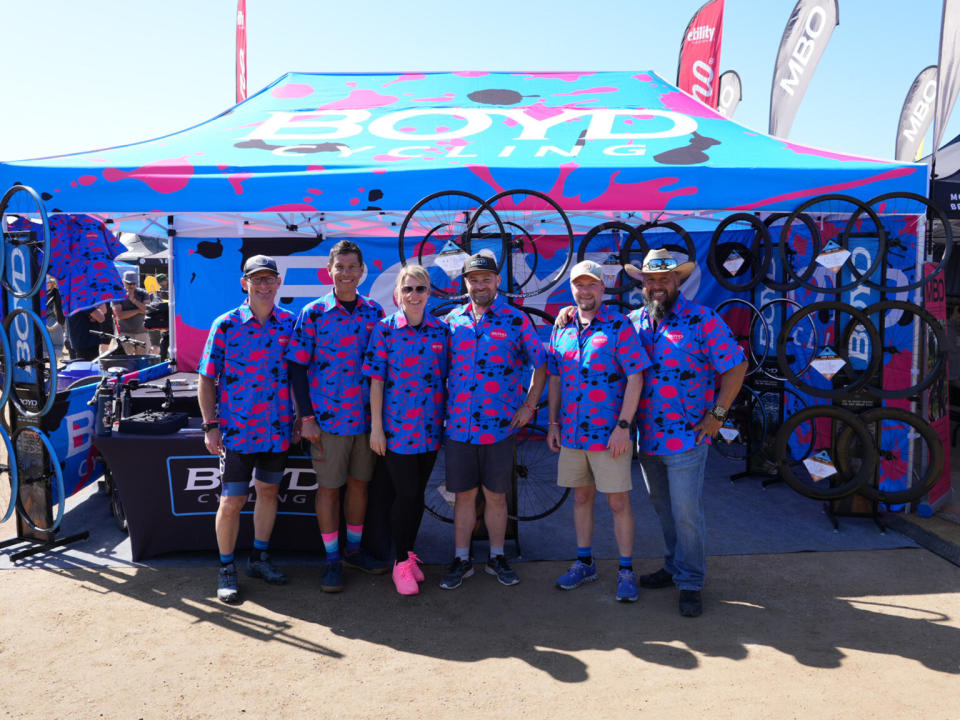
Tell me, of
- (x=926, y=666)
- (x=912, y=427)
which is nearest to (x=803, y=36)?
(x=912, y=427)

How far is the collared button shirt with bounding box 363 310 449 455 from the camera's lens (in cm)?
355

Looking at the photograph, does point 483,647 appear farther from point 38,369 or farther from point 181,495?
point 38,369

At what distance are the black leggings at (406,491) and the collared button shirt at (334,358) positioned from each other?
0.29 metres

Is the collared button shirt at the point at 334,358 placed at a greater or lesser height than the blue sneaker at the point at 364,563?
greater

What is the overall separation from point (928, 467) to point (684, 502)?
255cm

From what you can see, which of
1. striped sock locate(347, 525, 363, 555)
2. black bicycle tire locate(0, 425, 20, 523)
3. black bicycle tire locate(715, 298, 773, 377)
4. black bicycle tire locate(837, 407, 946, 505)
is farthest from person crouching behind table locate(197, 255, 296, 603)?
black bicycle tire locate(715, 298, 773, 377)

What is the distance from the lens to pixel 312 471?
4035mm

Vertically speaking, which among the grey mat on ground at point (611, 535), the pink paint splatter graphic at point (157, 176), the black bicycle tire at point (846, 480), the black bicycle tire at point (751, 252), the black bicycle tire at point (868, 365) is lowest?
the grey mat on ground at point (611, 535)

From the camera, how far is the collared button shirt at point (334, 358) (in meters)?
3.61

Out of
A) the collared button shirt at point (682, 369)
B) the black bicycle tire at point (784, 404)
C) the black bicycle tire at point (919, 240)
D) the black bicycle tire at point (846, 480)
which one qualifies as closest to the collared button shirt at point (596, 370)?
the collared button shirt at point (682, 369)

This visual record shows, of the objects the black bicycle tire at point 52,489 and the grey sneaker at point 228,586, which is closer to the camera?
the grey sneaker at point 228,586

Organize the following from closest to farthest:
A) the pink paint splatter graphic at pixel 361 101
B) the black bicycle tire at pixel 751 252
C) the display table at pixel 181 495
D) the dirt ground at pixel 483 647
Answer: the dirt ground at pixel 483 647 → the display table at pixel 181 495 → the black bicycle tire at pixel 751 252 → the pink paint splatter graphic at pixel 361 101

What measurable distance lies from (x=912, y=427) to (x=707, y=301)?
3.23 m

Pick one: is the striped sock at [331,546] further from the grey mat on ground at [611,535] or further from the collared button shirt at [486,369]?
the collared button shirt at [486,369]
